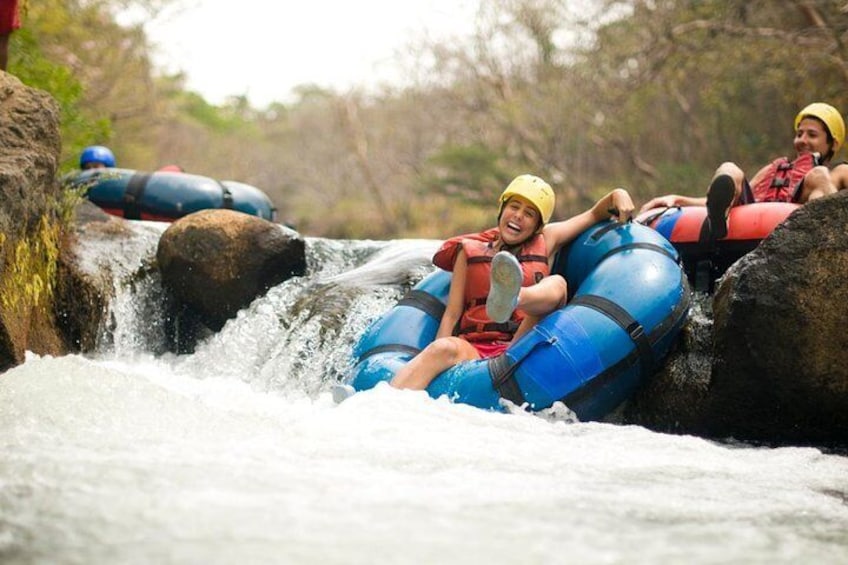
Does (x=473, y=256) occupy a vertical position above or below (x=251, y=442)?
above

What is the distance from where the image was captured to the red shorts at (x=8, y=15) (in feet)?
22.2

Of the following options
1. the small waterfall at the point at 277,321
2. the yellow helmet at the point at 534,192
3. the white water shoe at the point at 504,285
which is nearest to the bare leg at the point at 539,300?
the white water shoe at the point at 504,285

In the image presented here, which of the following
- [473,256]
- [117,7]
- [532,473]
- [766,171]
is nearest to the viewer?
[532,473]

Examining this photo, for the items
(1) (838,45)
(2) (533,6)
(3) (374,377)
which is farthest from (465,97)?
(3) (374,377)

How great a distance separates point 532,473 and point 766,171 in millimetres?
4063

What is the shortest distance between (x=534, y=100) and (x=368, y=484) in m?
21.9

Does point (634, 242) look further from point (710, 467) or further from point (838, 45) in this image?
point (838, 45)

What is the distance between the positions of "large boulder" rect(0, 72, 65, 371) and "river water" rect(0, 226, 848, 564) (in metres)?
0.42

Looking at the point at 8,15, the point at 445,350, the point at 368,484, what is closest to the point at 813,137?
the point at 445,350

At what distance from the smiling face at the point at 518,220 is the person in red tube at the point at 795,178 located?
1.12 metres

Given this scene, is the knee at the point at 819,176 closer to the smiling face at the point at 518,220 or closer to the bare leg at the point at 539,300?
the smiling face at the point at 518,220

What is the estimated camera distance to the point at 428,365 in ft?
16.2

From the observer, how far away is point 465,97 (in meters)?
26.7

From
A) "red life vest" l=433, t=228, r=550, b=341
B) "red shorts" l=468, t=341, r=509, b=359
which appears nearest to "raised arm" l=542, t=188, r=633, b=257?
"red life vest" l=433, t=228, r=550, b=341
